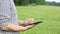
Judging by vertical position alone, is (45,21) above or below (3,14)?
below

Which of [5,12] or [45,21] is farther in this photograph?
[45,21]

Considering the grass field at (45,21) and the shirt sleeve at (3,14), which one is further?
the grass field at (45,21)

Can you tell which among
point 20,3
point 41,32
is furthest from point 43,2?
point 41,32

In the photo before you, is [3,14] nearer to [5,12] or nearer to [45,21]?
[5,12]

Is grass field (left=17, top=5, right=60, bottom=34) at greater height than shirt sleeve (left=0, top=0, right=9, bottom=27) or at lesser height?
lesser

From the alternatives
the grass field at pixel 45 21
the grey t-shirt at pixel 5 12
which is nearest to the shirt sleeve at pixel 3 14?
the grey t-shirt at pixel 5 12

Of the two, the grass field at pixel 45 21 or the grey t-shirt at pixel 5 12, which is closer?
the grey t-shirt at pixel 5 12

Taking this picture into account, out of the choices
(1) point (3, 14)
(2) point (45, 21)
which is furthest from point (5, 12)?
(2) point (45, 21)

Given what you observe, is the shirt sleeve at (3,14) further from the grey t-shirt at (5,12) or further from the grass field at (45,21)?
the grass field at (45,21)

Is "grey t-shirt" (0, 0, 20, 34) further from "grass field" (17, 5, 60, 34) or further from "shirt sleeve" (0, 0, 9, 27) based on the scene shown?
"grass field" (17, 5, 60, 34)

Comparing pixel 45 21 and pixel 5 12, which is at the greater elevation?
pixel 5 12

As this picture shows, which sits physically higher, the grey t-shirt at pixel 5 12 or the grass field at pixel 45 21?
Answer: the grey t-shirt at pixel 5 12

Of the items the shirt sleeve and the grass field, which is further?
the grass field

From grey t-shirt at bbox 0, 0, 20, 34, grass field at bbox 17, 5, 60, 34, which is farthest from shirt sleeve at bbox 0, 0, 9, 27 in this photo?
grass field at bbox 17, 5, 60, 34
